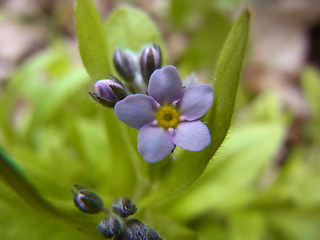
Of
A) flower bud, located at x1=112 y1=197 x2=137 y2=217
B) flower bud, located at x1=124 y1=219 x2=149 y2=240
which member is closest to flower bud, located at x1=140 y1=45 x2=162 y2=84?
flower bud, located at x1=112 y1=197 x2=137 y2=217

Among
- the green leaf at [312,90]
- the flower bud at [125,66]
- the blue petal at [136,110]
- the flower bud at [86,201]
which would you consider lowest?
the flower bud at [86,201]

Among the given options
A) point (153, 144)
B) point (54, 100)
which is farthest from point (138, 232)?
point (54, 100)

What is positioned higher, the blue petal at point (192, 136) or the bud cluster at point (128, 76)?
the bud cluster at point (128, 76)

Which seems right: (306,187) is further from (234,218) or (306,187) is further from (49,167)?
(49,167)

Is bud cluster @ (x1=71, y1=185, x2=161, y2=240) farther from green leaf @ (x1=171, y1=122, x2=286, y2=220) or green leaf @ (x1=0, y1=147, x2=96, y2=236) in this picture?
green leaf @ (x1=171, y1=122, x2=286, y2=220)

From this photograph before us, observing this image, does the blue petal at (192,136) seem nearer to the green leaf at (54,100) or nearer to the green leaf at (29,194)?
the green leaf at (29,194)

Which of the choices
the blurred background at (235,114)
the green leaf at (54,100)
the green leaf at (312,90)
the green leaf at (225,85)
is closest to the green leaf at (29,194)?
the blurred background at (235,114)
